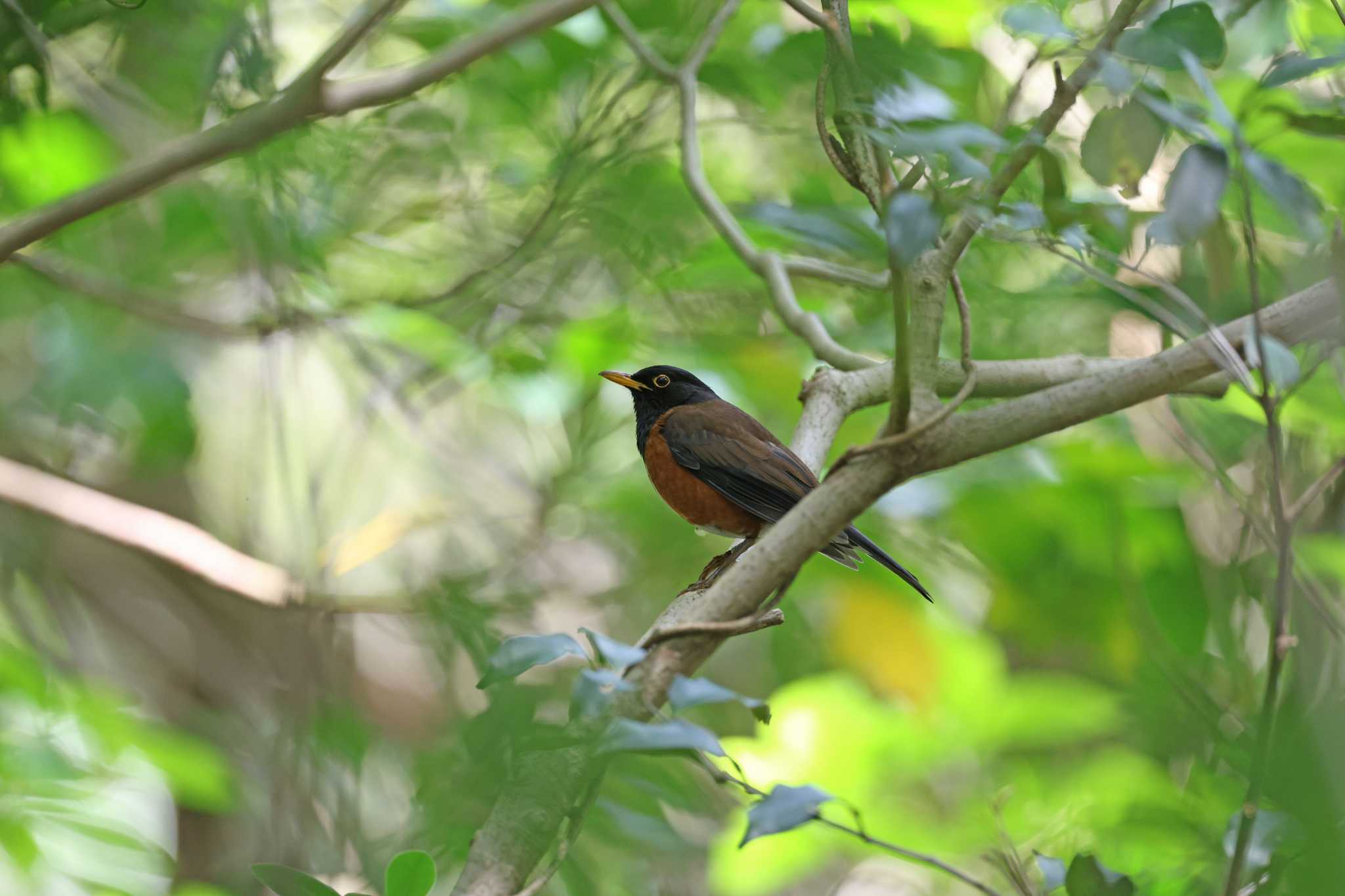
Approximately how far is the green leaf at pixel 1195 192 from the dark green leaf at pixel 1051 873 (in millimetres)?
1127

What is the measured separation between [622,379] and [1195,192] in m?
2.86

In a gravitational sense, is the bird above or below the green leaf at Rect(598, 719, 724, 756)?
above

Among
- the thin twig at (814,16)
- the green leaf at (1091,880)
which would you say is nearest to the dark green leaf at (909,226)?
the thin twig at (814,16)

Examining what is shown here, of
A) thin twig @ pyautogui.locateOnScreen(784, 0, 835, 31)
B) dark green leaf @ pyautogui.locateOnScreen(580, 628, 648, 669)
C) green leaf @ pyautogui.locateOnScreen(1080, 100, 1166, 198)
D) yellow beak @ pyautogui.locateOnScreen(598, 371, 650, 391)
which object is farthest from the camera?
yellow beak @ pyautogui.locateOnScreen(598, 371, 650, 391)

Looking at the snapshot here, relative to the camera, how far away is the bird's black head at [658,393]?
464 centimetres

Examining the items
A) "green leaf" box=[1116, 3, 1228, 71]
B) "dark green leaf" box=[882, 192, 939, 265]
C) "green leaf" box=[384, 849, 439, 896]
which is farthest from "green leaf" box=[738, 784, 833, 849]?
"green leaf" box=[1116, 3, 1228, 71]

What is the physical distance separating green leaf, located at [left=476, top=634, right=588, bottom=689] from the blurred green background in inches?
27.0

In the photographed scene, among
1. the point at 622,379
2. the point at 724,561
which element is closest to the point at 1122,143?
the point at 724,561

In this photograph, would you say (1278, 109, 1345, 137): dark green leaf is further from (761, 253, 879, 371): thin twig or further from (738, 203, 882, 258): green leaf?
(738, 203, 882, 258): green leaf

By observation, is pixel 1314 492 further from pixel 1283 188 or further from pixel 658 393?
pixel 658 393

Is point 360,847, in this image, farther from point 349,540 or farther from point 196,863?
point 196,863

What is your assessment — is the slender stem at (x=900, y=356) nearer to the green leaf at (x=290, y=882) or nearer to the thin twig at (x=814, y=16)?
the thin twig at (x=814, y=16)

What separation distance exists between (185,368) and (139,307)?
1.23 metres

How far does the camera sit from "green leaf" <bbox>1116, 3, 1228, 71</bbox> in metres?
1.85
